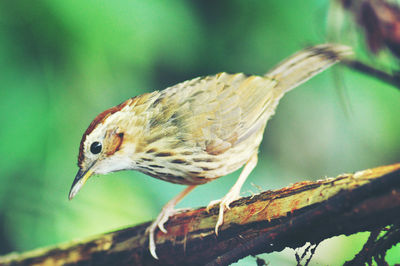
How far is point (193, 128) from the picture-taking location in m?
1.20

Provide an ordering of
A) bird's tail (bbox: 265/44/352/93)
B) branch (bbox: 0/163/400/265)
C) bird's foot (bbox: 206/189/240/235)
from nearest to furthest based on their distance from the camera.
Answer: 1. branch (bbox: 0/163/400/265)
2. bird's foot (bbox: 206/189/240/235)
3. bird's tail (bbox: 265/44/352/93)

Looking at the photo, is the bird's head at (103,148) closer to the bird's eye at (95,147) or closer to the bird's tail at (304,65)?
the bird's eye at (95,147)

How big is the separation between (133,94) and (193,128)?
0.38m

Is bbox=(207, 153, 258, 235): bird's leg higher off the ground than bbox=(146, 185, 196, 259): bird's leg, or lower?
higher

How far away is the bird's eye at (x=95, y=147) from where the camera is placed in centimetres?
107

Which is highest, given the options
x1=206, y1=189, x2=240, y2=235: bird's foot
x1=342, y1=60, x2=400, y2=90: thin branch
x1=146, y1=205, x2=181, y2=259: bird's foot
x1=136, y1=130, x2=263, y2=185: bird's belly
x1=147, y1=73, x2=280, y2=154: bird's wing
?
x1=342, y1=60, x2=400, y2=90: thin branch

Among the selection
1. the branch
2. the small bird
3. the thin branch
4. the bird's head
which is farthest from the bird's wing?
the thin branch

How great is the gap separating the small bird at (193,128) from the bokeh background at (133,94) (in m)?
0.13

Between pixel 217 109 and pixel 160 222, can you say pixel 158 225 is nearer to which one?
pixel 160 222

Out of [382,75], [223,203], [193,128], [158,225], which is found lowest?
[158,225]

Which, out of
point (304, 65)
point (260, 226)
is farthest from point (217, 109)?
point (260, 226)

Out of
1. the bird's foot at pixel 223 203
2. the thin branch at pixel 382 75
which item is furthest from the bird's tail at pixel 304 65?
the bird's foot at pixel 223 203

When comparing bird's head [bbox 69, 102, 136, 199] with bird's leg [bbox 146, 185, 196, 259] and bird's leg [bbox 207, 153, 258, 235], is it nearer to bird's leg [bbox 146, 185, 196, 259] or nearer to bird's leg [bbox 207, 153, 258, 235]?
bird's leg [bbox 146, 185, 196, 259]

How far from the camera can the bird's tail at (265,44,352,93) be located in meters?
1.18
